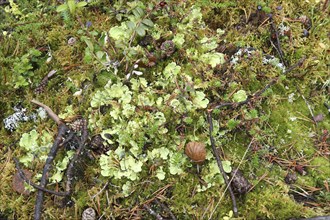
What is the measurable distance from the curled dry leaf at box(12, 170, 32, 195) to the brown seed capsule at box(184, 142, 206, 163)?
1305 mm

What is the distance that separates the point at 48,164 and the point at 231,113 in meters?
1.60

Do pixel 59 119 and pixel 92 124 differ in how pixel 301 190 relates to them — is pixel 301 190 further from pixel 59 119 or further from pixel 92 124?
pixel 59 119

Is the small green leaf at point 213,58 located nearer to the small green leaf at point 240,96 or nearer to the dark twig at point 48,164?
the small green leaf at point 240,96

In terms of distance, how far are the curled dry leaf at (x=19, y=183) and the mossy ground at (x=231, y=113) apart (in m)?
0.05

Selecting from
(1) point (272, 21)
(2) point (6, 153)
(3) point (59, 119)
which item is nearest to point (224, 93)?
(1) point (272, 21)

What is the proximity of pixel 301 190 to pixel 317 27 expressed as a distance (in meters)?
1.73

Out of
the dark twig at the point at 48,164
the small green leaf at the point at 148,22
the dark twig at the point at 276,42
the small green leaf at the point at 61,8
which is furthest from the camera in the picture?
the dark twig at the point at 276,42

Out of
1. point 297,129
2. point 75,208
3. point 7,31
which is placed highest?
point 7,31

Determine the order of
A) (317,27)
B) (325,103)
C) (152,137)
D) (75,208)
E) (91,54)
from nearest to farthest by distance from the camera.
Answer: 1. (75,208)
2. (152,137)
3. (91,54)
4. (325,103)
5. (317,27)

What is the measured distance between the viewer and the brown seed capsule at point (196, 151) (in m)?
3.09

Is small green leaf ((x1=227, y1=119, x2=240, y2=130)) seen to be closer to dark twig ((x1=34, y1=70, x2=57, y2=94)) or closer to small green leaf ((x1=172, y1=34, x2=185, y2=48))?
small green leaf ((x1=172, y1=34, x2=185, y2=48))

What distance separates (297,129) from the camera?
3504 mm

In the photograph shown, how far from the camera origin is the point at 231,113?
340 centimetres

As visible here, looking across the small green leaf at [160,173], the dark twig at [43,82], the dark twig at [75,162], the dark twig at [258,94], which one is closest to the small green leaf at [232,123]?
the dark twig at [258,94]
